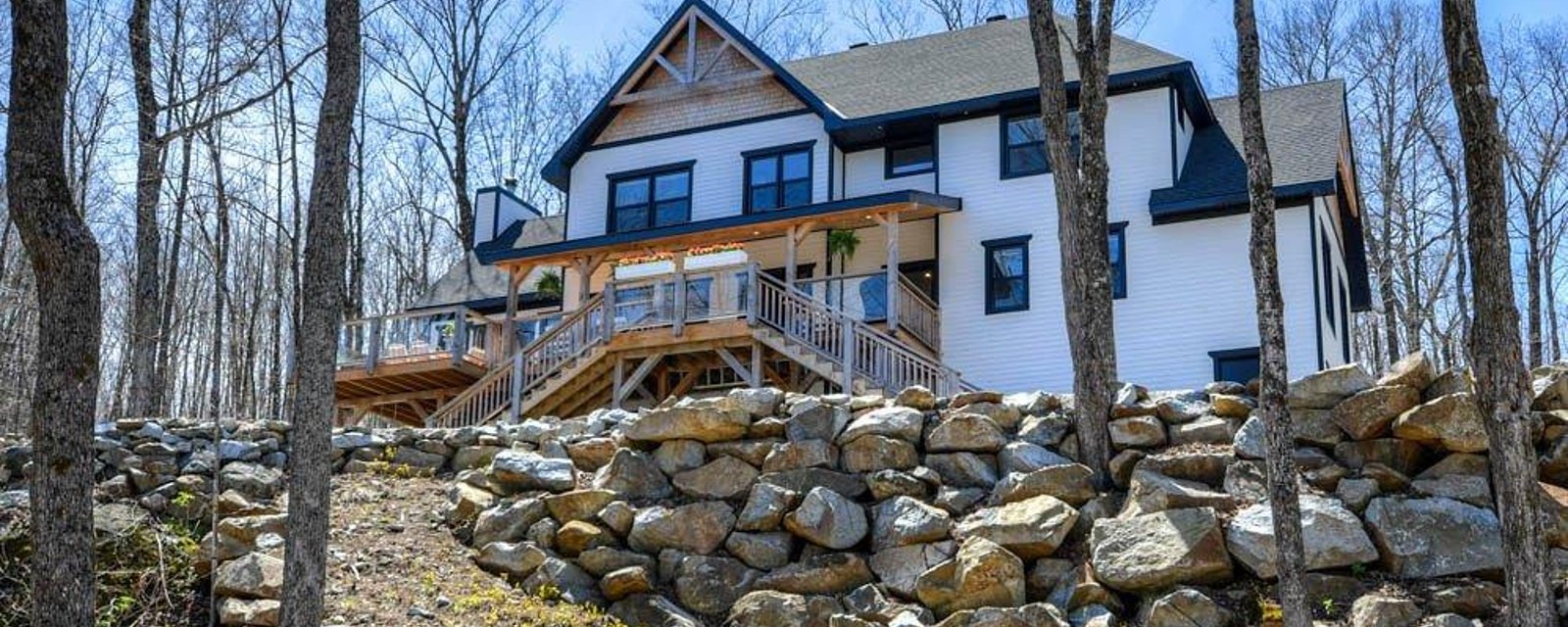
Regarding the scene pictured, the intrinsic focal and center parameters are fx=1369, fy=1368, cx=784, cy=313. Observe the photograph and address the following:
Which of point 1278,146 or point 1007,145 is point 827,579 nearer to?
point 1007,145

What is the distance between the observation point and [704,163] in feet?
69.0

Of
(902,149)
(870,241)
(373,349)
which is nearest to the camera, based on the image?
(870,241)

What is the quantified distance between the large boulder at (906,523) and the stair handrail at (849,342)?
5.62 m

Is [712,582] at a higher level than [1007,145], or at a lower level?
lower

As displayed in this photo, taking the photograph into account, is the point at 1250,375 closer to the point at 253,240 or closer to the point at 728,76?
the point at 728,76

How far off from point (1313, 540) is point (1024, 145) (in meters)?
11.0

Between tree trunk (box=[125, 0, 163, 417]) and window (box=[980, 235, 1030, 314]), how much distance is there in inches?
416

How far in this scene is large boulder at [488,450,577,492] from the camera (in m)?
11.2

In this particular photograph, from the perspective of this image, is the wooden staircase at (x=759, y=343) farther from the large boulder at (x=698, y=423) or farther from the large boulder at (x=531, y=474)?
the large boulder at (x=531, y=474)

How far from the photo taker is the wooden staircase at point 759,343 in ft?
52.9

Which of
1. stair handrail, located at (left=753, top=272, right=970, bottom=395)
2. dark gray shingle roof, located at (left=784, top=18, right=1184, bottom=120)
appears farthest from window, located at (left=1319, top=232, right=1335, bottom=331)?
stair handrail, located at (left=753, top=272, right=970, bottom=395)

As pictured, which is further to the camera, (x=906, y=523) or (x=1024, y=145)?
(x=1024, y=145)

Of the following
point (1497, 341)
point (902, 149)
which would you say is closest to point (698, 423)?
point (1497, 341)

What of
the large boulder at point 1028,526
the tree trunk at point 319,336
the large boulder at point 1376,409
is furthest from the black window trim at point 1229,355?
the tree trunk at point 319,336
